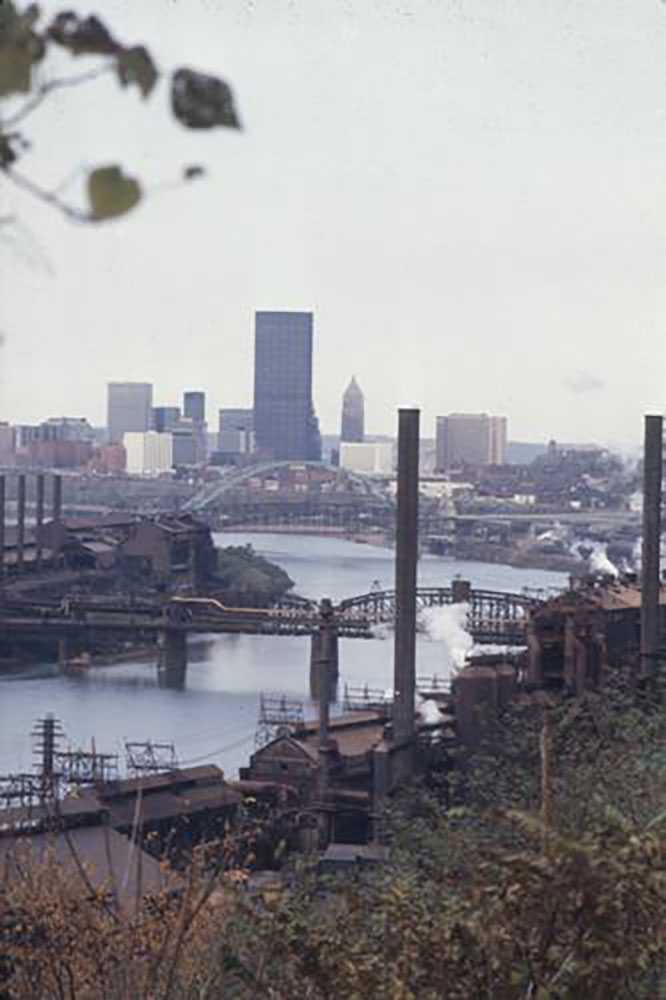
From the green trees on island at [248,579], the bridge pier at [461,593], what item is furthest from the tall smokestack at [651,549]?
the green trees on island at [248,579]

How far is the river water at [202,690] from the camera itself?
5125 millimetres

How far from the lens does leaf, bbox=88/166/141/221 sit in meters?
0.31

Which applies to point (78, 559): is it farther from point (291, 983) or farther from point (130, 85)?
point (130, 85)

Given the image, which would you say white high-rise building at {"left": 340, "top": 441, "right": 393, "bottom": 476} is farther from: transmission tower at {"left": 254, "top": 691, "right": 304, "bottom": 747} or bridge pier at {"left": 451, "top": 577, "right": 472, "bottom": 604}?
transmission tower at {"left": 254, "top": 691, "right": 304, "bottom": 747}

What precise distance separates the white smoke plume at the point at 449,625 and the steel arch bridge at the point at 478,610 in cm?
3

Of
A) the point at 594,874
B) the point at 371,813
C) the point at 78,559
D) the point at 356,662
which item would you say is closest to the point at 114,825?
the point at 371,813

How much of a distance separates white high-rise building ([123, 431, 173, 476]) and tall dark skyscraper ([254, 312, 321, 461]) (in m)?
0.83

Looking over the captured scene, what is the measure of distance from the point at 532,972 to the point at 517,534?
1115 centimetres

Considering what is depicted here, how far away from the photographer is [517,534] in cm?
1186

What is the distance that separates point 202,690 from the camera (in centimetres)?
659

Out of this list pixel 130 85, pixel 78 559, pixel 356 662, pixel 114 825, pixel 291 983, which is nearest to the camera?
pixel 130 85

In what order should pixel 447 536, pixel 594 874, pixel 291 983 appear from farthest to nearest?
pixel 447 536
pixel 291 983
pixel 594 874

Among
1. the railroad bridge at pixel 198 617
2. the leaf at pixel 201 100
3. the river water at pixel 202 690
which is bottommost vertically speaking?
the river water at pixel 202 690

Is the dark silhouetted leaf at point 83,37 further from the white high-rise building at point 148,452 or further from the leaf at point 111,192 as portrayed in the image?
the white high-rise building at point 148,452
